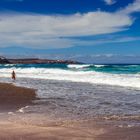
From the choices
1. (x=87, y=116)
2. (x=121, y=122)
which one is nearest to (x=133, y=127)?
(x=121, y=122)

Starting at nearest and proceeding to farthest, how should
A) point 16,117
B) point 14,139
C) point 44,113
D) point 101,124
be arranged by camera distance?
point 14,139 < point 101,124 < point 16,117 < point 44,113

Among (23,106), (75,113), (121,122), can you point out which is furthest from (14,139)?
(23,106)

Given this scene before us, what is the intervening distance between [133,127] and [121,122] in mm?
840

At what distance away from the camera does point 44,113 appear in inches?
452

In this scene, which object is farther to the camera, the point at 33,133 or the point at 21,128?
the point at 21,128

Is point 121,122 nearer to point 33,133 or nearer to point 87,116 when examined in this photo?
point 87,116

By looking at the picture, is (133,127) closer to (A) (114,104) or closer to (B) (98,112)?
(B) (98,112)

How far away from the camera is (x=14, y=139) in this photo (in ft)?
24.7

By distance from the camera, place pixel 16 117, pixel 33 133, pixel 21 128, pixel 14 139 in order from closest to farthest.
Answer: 1. pixel 14 139
2. pixel 33 133
3. pixel 21 128
4. pixel 16 117

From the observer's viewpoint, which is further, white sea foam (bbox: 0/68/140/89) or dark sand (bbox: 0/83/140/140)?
white sea foam (bbox: 0/68/140/89)

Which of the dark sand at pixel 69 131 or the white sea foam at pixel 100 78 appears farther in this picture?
the white sea foam at pixel 100 78

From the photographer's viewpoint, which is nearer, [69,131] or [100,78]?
[69,131]

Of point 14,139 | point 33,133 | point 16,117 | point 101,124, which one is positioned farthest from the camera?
point 16,117

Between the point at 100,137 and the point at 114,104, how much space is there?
5.96 m
